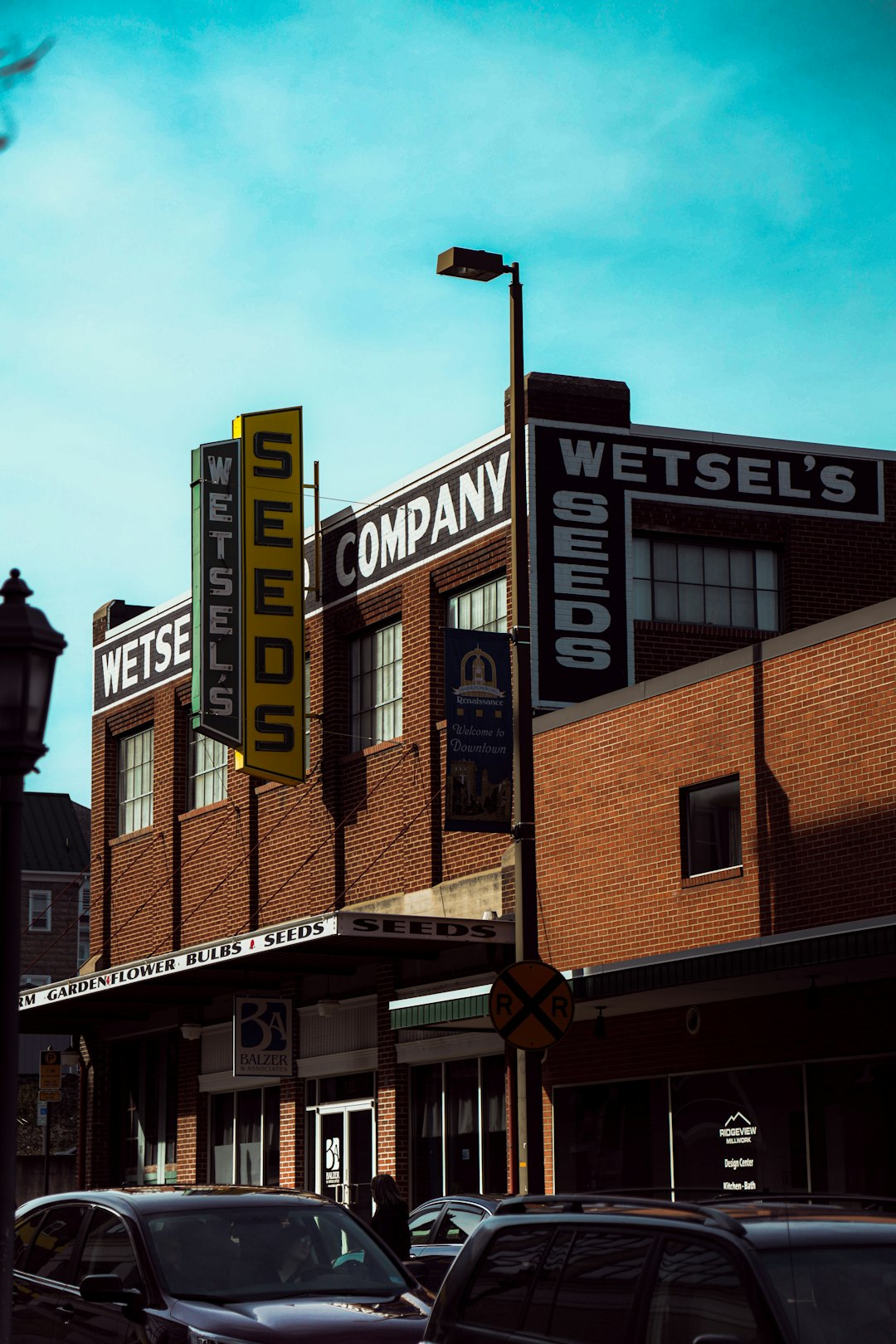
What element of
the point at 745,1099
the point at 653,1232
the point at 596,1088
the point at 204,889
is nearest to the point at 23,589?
the point at 653,1232

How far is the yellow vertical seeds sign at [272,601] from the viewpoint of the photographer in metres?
27.8

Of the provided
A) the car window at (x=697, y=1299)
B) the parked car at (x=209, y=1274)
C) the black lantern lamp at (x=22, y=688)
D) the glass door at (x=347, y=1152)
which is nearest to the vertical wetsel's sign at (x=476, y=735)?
the glass door at (x=347, y=1152)

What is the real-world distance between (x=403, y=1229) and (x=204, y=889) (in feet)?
52.4

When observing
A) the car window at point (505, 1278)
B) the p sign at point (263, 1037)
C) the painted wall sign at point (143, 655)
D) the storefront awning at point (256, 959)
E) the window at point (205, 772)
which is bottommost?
the car window at point (505, 1278)

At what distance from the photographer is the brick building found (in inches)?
760

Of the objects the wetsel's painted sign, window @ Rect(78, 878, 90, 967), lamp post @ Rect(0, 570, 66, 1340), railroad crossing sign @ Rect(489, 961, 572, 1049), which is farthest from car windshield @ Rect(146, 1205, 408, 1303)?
window @ Rect(78, 878, 90, 967)

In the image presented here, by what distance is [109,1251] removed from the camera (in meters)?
10.8

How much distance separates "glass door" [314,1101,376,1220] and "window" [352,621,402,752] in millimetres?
5179

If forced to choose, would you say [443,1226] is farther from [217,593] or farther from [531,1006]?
[217,593]

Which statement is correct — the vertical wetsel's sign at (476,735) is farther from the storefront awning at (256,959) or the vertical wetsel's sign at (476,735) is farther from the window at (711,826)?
the window at (711,826)

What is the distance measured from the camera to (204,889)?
32.8m

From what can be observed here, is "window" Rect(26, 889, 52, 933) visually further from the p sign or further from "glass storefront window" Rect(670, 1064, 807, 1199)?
"glass storefront window" Rect(670, 1064, 807, 1199)

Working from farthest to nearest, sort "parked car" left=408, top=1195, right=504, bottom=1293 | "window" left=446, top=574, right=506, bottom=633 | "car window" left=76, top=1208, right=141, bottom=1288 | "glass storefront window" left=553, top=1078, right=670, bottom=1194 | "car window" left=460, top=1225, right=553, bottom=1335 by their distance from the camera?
1. "window" left=446, top=574, right=506, bottom=633
2. "glass storefront window" left=553, top=1078, right=670, bottom=1194
3. "parked car" left=408, top=1195, right=504, bottom=1293
4. "car window" left=76, top=1208, right=141, bottom=1288
5. "car window" left=460, top=1225, right=553, bottom=1335

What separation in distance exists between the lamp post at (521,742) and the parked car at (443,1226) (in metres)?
1.13
